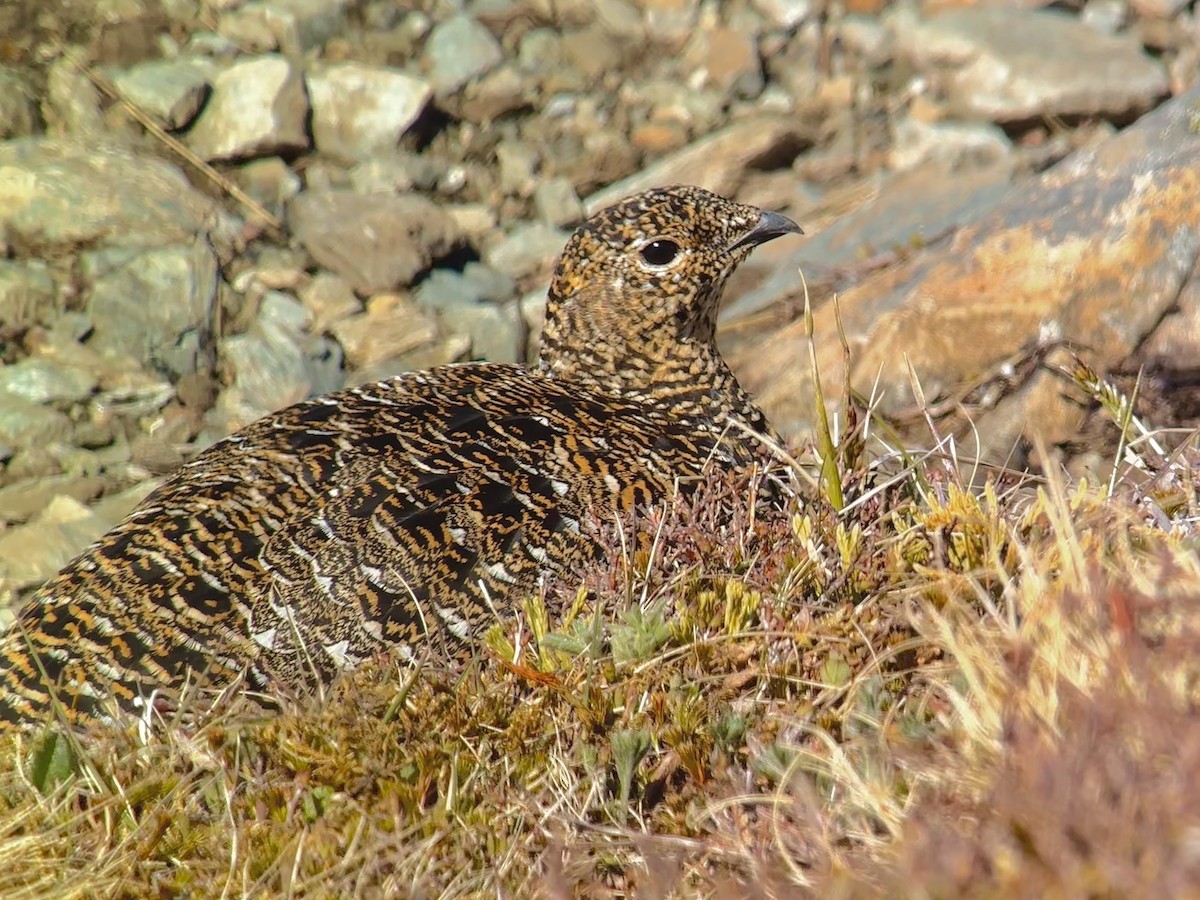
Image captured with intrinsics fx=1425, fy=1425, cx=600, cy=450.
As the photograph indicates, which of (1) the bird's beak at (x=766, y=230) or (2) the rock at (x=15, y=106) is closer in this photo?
(1) the bird's beak at (x=766, y=230)

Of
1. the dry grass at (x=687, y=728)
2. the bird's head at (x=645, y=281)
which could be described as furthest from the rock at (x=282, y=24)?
the dry grass at (x=687, y=728)

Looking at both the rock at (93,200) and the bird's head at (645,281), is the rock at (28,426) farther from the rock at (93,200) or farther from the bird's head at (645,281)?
the bird's head at (645,281)

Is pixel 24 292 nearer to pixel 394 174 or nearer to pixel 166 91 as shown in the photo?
pixel 166 91

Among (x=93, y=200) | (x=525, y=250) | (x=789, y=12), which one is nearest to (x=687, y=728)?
(x=525, y=250)


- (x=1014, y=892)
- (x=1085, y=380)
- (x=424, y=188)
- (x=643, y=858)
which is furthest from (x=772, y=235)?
(x=424, y=188)

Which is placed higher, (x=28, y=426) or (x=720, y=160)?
(x=720, y=160)

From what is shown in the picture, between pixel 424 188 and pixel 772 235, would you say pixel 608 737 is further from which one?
pixel 424 188
